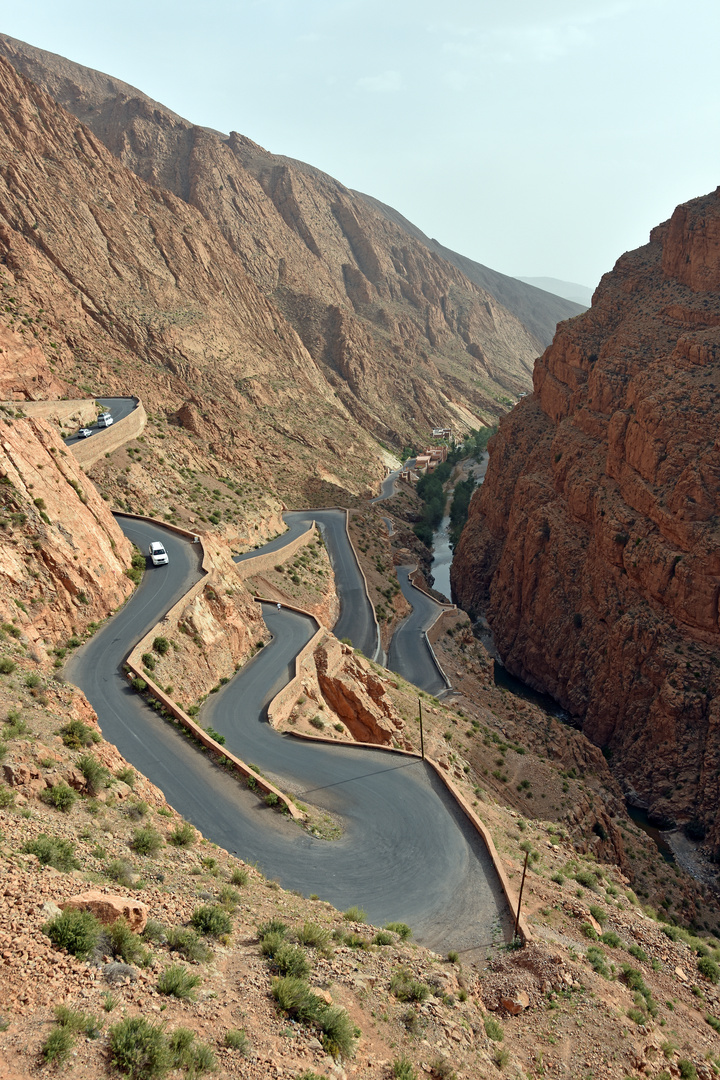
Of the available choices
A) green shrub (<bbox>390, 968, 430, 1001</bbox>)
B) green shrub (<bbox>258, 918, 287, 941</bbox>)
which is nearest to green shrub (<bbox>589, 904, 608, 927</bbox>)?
green shrub (<bbox>390, 968, 430, 1001</bbox>)

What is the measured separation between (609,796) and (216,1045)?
2604 cm

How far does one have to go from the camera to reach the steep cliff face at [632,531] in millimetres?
34781

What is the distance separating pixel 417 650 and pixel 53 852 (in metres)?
30.8

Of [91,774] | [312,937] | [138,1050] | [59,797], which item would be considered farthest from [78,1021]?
[91,774]

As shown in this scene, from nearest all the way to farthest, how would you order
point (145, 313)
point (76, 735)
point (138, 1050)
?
point (138, 1050), point (76, 735), point (145, 313)

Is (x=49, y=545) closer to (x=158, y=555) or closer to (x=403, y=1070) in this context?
(x=158, y=555)

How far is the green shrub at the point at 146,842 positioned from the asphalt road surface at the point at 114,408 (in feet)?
87.3

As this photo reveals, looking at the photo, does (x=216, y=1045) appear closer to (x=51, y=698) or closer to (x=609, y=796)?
(x=51, y=698)

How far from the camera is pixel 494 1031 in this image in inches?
414

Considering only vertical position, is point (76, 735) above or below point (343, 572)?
above

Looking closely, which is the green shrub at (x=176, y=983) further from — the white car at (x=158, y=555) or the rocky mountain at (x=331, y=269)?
the rocky mountain at (x=331, y=269)

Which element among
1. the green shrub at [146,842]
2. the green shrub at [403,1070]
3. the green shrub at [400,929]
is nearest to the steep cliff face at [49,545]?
the green shrub at [146,842]

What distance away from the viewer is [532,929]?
1372 centimetres

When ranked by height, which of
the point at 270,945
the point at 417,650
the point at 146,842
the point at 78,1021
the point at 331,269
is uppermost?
the point at 331,269
